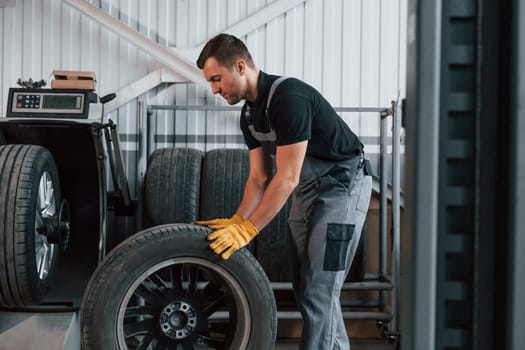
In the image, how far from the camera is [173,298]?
239cm

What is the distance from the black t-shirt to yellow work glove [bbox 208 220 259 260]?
1.16ft

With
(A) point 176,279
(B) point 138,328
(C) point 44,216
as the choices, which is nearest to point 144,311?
(B) point 138,328

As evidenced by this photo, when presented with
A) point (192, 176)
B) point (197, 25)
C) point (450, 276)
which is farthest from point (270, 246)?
point (450, 276)

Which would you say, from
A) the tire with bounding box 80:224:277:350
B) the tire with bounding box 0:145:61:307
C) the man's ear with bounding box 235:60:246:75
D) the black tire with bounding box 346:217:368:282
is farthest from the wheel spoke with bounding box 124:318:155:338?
the black tire with bounding box 346:217:368:282

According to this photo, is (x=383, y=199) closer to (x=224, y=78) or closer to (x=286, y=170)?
(x=286, y=170)

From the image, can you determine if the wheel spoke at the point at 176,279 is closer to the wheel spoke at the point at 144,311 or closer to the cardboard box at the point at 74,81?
the wheel spoke at the point at 144,311

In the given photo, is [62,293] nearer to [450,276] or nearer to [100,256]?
[100,256]

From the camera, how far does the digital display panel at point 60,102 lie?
2.91 metres

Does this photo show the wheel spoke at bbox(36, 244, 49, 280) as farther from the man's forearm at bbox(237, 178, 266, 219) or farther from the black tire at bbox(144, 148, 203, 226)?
the man's forearm at bbox(237, 178, 266, 219)

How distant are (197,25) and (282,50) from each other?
0.60 meters

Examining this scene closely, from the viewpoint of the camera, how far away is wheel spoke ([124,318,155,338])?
93.0 inches

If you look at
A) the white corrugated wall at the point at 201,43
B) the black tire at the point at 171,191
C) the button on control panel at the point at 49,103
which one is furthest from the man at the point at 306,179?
the white corrugated wall at the point at 201,43

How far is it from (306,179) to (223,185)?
98 centimetres

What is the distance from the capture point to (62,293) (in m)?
2.76
